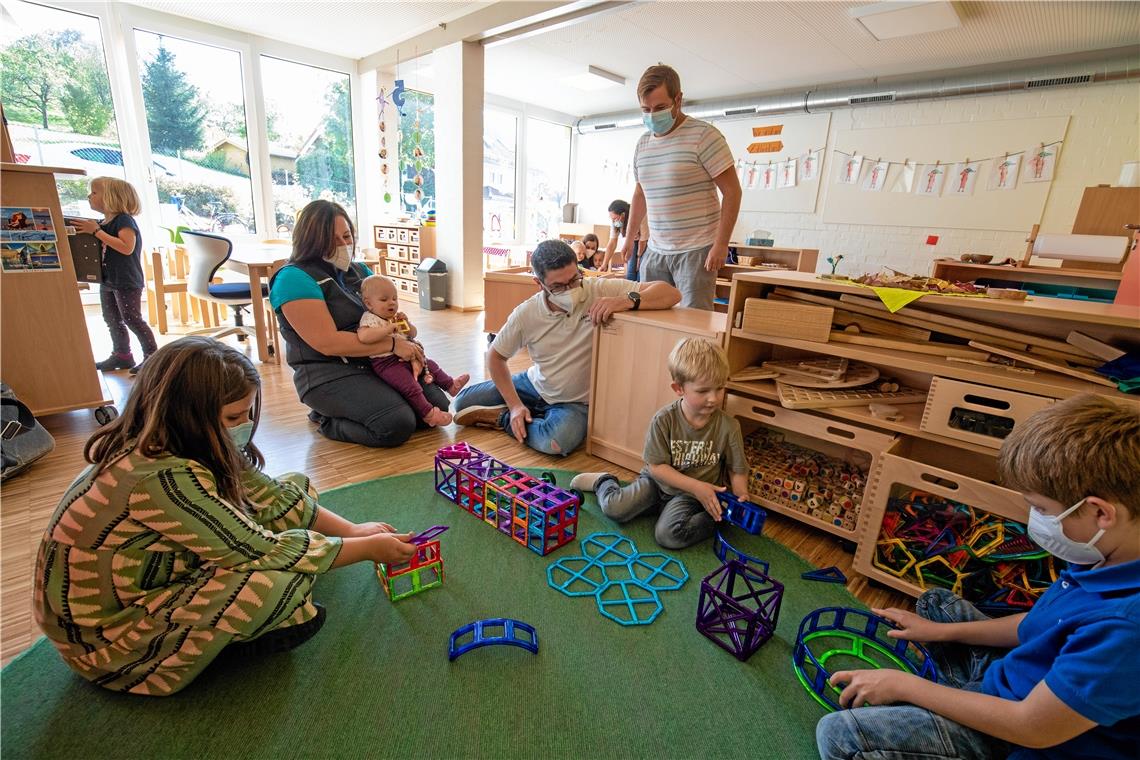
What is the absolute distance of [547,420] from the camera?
2.41 metres

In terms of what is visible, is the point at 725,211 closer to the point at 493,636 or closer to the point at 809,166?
the point at 493,636

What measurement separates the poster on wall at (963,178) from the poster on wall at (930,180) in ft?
0.29

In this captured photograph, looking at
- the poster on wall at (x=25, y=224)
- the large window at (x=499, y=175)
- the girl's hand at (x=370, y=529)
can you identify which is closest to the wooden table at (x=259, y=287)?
the poster on wall at (x=25, y=224)

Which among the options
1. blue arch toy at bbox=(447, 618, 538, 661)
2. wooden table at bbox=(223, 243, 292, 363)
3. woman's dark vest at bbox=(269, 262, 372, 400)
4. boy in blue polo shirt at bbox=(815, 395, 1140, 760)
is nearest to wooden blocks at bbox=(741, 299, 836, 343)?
boy in blue polo shirt at bbox=(815, 395, 1140, 760)

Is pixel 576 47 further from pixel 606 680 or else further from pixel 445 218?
pixel 606 680

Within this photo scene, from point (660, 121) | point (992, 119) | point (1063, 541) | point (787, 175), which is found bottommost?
point (1063, 541)

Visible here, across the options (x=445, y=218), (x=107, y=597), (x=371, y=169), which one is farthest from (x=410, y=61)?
(x=107, y=597)

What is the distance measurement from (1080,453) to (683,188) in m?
1.94

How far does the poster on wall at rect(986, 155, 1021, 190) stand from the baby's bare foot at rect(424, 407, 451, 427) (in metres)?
5.99

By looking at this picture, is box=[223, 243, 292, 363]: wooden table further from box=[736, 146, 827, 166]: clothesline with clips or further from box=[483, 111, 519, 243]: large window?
box=[736, 146, 827, 166]: clothesline with clips

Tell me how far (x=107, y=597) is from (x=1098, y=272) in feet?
17.4

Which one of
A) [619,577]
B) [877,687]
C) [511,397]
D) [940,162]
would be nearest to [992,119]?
[940,162]

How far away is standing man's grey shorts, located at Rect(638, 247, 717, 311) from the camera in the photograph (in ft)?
8.29

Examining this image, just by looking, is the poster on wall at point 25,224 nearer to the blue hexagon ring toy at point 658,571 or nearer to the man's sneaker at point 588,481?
the man's sneaker at point 588,481
